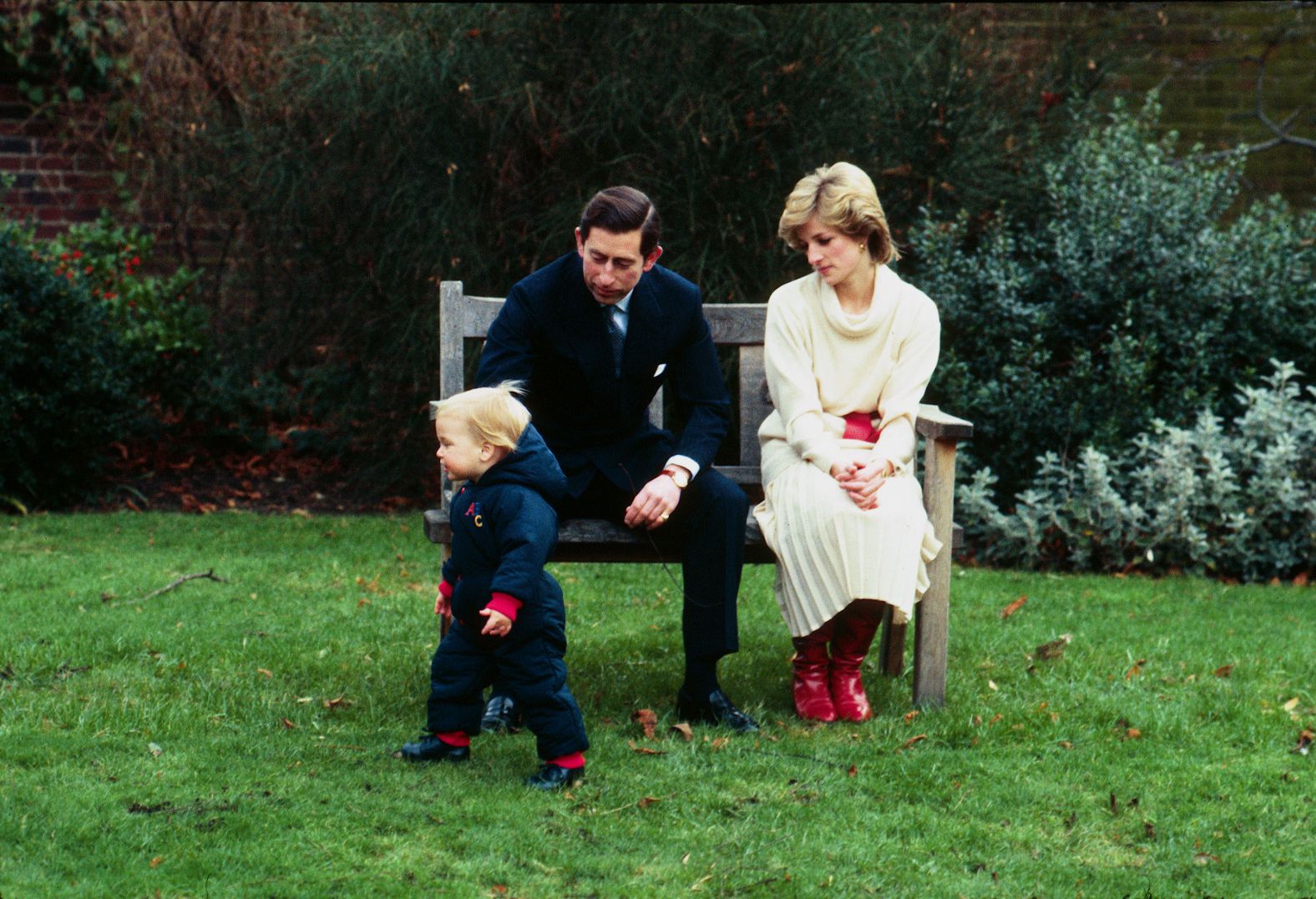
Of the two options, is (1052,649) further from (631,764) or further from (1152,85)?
(1152,85)

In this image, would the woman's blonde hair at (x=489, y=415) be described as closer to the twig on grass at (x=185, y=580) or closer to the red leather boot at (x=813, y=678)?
the red leather boot at (x=813, y=678)

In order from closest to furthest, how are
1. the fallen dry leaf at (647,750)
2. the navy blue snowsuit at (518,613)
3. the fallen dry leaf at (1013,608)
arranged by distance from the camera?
the navy blue snowsuit at (518,613) → the fallen dry leaf at (647,750) → the fallen dry leaf at (1013,608)

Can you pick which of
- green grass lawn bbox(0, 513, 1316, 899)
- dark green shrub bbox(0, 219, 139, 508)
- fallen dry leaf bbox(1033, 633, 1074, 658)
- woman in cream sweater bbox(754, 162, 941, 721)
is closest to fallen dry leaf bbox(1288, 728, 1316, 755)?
green grass lawn bbox(0, 513, 1316, 899)

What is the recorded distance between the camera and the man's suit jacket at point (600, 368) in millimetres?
4242

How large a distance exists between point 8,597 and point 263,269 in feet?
11.2

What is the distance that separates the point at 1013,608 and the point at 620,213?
285 cm

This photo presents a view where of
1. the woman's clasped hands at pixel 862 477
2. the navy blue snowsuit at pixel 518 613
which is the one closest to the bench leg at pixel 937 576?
the woman's clasped hands at pixel 862 477

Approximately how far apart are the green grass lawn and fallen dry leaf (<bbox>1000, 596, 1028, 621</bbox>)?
0.04m

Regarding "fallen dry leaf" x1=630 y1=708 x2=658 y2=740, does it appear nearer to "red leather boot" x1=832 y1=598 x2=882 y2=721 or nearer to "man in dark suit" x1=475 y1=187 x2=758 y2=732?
"man in dark suit" x1=475 y1=187 x2=758 y2=732

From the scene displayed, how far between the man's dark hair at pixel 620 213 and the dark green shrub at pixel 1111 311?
351cm

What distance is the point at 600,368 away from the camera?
13.9 ft

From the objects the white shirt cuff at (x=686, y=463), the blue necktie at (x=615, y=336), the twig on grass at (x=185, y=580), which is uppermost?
the blue necktie at (x=615, y=336)

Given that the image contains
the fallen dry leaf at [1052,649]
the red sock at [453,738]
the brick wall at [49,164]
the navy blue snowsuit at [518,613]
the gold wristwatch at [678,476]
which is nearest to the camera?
the navy blue snowsuit at [518,613]

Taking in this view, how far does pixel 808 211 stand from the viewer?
4.27 metres
